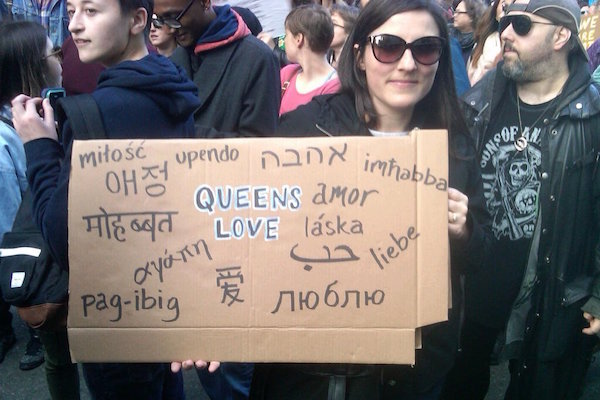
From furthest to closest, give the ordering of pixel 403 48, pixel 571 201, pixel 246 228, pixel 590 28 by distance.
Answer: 1. pixel 590 28
2. pixel 571 201
3. pixel 403 48
4. pixel 246 228

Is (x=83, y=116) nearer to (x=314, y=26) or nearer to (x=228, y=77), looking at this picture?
(x=228, y=77)

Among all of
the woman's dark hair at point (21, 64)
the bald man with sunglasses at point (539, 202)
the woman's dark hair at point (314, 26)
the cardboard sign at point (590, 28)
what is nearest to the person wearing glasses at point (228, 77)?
the woman's dark hair at point (21, 64)

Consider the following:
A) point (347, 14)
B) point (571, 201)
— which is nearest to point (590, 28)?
point (347, 14)

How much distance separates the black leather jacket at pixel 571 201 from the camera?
218cm

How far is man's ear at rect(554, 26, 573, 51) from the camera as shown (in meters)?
2.34

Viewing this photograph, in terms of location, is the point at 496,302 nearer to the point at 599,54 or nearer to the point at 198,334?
the point at 198,334

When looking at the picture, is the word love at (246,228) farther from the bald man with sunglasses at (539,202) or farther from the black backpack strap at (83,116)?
the bald man with sunglasses at (539,202)

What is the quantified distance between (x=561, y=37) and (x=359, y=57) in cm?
113

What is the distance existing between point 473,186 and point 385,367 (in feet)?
2.07

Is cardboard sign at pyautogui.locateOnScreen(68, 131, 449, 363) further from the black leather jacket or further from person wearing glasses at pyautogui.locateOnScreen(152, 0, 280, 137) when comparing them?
person wearing glasses at pyautogui.locateOnScreen(152, 0, 280, 137)

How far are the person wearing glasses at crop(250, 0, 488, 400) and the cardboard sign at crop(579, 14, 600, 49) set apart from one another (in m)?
3.55

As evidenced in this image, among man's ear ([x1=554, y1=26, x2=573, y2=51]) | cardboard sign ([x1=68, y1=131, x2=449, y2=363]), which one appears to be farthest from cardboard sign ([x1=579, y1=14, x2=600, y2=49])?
cardboard sign ([x1=68, y1=131, x2=449, y2=363])

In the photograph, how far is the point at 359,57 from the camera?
68.6 inches

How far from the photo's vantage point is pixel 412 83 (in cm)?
163
